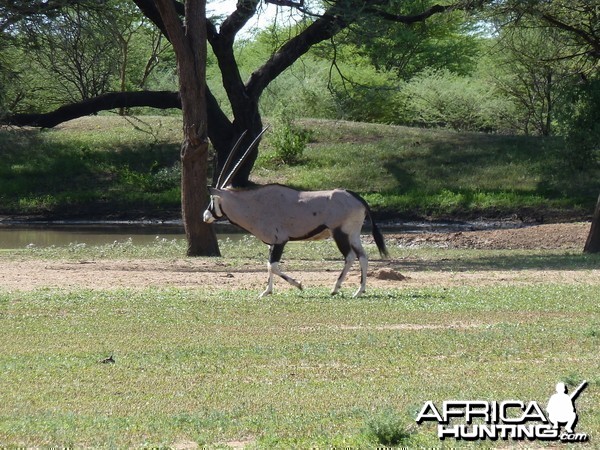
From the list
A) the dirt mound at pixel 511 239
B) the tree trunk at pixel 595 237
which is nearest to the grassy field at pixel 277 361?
the tree trunk at pixel 595 237

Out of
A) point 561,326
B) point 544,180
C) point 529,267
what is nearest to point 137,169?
point 544,180

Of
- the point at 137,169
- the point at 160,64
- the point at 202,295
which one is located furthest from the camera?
the point at 160,64

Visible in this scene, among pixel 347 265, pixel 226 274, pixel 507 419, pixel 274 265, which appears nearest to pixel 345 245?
pixel 347 265

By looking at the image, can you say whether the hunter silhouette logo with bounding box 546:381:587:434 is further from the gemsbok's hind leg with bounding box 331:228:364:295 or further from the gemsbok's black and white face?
the gemsbok's black and white face

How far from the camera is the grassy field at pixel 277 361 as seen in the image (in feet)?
25.4

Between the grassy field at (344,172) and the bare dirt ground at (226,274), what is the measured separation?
18.7m

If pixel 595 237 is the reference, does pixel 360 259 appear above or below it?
above

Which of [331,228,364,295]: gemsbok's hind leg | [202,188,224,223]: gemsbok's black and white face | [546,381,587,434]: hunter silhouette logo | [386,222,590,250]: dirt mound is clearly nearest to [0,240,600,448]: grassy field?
[546,381,587,434]: hunter silhouette logo

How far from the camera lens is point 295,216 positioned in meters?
16.0

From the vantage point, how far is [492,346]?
1136 centimetres

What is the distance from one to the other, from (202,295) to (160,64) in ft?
134

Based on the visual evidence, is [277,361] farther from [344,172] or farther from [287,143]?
[287,143]

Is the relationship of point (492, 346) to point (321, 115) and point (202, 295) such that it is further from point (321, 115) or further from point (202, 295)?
point (321, 115)

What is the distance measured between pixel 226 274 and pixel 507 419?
42.4 ft
